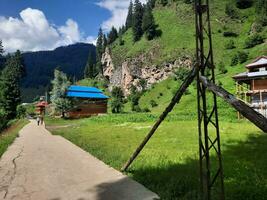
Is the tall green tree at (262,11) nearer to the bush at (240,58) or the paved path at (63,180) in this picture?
the bush at (240,58)

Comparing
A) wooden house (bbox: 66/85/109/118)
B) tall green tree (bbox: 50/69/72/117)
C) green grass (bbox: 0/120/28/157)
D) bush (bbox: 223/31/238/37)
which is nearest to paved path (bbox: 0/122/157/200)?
green grass (bbox: 0/120/28/157)

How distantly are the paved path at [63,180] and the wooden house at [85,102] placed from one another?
1718 inches

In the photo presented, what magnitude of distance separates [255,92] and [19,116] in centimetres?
5218

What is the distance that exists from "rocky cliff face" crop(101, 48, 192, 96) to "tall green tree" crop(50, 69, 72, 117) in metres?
51.8

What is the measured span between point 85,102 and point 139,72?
54.2 meters

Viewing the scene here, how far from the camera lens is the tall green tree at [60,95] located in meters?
53.8

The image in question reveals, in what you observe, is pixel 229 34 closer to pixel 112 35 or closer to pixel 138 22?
pixel 138 22

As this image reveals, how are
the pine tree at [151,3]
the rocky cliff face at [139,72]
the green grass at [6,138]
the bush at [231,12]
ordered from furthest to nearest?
the pine tree at [151,3] < the bush at [231,12] < the rocky cliff face at [139,72] < the green grass at [6,138]

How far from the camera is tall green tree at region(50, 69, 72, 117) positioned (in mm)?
53750

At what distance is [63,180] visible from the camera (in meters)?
10.2

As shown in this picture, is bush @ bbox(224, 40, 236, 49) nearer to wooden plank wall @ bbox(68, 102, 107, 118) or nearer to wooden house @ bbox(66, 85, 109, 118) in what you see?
wooden house @ bbox(66, 85, 109, 118)

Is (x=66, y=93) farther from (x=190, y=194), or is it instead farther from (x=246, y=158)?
(x=190, y=194)

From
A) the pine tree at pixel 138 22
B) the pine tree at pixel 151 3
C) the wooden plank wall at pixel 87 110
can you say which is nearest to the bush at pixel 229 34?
the pine tree at pixel 138 22

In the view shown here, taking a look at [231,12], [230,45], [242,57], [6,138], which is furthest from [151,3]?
[6,138]
